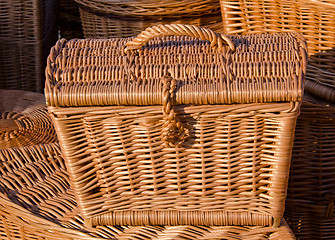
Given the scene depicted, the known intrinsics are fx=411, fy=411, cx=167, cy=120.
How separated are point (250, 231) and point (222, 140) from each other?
25 cm

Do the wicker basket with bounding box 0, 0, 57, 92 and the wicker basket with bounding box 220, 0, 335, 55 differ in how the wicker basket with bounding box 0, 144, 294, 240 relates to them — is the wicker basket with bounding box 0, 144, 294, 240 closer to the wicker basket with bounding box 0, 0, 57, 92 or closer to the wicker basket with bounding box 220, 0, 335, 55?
the wicker basket with bounding box 220, 0, 335, 55

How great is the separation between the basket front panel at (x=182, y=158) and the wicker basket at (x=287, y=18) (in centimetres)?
43

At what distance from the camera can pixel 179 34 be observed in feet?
3.08

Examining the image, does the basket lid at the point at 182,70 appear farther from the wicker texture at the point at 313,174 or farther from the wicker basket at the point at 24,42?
the wicker basket at the point at 24,42

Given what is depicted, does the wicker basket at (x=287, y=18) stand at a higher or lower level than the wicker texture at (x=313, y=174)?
higher

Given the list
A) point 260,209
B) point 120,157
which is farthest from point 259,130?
point 120,157

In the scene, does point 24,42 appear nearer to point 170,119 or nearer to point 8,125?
point 8,125

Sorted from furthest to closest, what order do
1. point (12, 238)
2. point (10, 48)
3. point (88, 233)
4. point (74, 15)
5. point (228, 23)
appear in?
point (74, 15), point (10, 48), point (228, 23), point (12, 238), point (88, 233)

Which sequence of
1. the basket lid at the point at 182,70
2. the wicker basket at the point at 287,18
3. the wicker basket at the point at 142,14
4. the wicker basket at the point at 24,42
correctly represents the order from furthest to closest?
the wicker basket at the point at 24,42, the wicker basket at the point at 142,14, the wicker basket at the point at 287,18, the basket lid at the point at 182,70

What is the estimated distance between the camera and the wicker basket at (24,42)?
196 cm

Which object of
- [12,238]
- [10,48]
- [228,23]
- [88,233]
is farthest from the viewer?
[10,48]

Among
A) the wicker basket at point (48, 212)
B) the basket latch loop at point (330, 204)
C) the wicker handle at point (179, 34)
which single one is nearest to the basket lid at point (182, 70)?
the wicker handle at point (179, 34)

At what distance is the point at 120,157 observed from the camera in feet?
3.19

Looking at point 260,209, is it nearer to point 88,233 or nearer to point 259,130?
point 259,130
